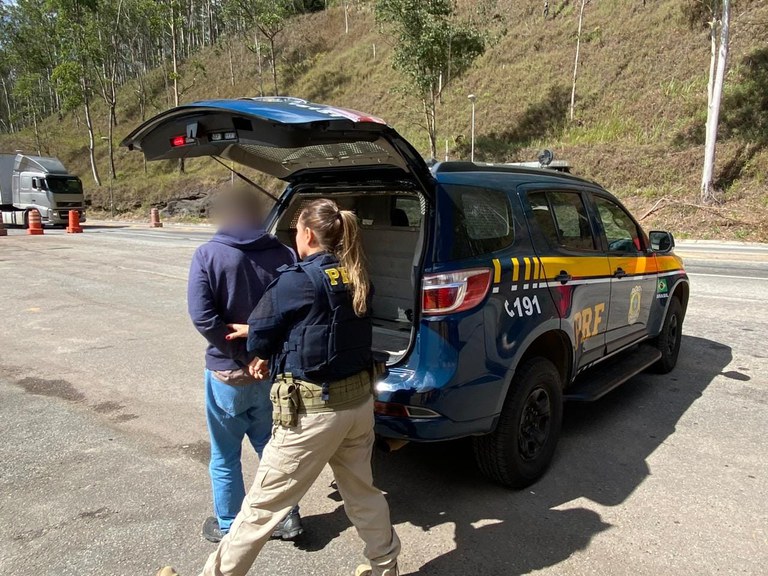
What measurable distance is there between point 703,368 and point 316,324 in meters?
4.80

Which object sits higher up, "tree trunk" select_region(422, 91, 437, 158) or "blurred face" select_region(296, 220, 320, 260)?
"tree trunk" select_region(422, 91, 437, 158)

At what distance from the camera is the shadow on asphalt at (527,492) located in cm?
279

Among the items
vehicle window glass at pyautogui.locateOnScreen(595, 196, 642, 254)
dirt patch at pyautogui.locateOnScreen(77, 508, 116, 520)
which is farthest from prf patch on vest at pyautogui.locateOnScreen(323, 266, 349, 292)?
vehicle window glass at pyautogui.locateOnScreen(595, 196, 642, 254)

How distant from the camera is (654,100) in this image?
28.0m

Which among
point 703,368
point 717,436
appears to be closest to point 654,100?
point 703,368

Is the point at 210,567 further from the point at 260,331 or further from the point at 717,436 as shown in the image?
the point at 717,436

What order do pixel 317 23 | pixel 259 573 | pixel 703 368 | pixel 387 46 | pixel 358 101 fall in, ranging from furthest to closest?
pixel 317 23 → pixel 387 46 → pixel 358 101 → pixel 703 368 → pixel 259 573

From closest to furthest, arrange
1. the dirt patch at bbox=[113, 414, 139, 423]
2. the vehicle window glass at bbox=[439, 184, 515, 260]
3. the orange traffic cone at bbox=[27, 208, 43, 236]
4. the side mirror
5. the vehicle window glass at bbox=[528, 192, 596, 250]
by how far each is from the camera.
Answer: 1. the vehicle window glass at bbox=[439, 184, 515, 260]
2. the vehicle window glass at bbox=[528, 192, 596, 250]
3. the dirt patch at bbox=[113, 414, 139, 423]
4. the side mirror
5. the orange traffic cone at bbox=[27, 208, 43, 236]

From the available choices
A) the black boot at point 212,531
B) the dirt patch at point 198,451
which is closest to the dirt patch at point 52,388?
the dirt patch at point 198,451

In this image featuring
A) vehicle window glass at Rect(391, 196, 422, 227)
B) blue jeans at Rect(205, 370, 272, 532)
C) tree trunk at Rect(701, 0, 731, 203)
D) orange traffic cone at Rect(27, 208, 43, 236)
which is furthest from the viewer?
orange traffic cone at Rect(27, 208, 43, 236)

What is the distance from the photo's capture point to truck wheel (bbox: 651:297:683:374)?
5.28 metres

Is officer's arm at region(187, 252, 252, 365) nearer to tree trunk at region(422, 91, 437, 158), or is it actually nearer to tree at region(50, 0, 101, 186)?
tree trunk at region(422, 91, 437, 158)

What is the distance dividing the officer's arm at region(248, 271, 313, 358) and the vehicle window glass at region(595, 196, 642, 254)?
2.99 meters

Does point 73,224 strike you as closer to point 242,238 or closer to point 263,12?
point 263,12
